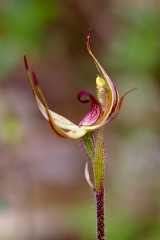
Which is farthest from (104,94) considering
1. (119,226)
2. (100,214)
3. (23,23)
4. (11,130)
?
(23,23)

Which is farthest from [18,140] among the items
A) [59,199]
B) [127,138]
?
[59,199]

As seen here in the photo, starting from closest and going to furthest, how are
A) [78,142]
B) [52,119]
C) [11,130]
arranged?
[52,119]
[11,130]
[78,142]

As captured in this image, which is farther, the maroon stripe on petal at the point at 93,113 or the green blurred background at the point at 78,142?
the green blurred background at the point at 78,142

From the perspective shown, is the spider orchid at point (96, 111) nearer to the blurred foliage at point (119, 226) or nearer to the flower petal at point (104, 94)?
the flower petal at point (104, 94)

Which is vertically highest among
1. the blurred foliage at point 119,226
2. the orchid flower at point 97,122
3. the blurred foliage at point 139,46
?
the blurred foliage at point 139,46

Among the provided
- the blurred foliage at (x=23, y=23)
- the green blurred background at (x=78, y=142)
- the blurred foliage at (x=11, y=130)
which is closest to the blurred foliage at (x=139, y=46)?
the green blurred background at (x=78, y=142)

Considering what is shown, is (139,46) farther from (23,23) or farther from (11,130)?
(11,130)

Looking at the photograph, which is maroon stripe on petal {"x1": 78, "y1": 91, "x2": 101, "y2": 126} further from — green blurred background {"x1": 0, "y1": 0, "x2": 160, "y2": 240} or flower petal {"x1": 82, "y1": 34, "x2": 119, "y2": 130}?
green blurred background {"x1": 0, "y1": 0, "x2": 160, "y2": 240}
